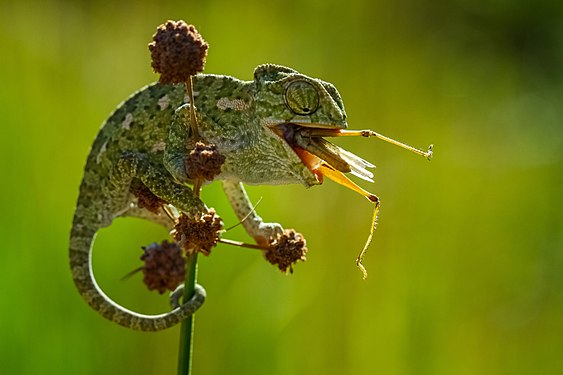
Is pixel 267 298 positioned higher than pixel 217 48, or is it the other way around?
pixel 217 48

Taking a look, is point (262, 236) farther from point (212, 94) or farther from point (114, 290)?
point (114, 290)

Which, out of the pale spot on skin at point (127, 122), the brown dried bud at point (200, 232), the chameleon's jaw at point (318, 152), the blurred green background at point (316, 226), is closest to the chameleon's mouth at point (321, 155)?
the chameleon's jaw at point (318, 152)

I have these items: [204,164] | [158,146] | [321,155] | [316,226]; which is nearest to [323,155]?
[321,155]

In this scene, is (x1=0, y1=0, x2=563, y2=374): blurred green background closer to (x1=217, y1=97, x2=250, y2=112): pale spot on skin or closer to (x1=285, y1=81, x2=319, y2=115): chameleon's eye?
(x1=217, y1=97, x2=250, y2=112): pale spot on skin

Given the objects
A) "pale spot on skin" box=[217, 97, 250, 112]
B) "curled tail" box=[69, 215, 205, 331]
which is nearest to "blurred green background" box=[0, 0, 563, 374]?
"curled tail" box=[69, 215, 205, 331]

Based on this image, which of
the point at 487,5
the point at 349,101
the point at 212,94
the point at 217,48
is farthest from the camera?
the point at 487,5

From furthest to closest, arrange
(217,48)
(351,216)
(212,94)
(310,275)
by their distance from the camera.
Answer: (217,48)
(351,216)
(310,275)
(212,94)

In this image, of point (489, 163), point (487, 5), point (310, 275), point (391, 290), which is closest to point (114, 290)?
point (310, 275)
